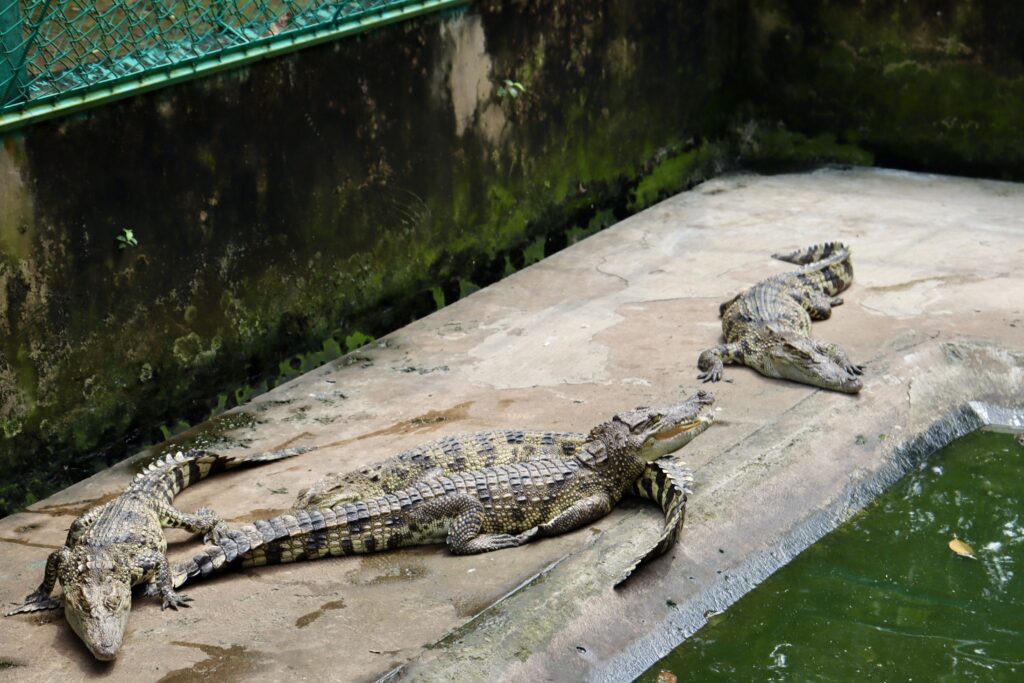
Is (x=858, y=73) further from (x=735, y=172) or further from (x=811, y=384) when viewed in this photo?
(x=811, y=384)

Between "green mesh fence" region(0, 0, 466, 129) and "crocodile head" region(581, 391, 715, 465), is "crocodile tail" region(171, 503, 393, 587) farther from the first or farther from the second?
"green mesh fence" region(0, 0, 466, 129)

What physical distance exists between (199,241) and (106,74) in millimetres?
890

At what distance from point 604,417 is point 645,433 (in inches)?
30.6

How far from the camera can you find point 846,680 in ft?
15.8

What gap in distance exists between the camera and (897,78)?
10.3 m

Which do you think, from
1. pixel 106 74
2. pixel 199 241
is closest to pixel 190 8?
pixel 106 74

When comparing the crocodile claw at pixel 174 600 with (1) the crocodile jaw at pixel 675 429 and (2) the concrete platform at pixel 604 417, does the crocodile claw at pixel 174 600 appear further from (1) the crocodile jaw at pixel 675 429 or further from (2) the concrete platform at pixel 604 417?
(1) the crocodile jaw at pixel 675 429

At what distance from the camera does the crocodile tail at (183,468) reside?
556cm

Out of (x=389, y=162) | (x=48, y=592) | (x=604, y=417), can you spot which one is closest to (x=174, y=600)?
(x=48, y=592)

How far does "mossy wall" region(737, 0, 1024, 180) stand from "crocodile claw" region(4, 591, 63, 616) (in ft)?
23.9

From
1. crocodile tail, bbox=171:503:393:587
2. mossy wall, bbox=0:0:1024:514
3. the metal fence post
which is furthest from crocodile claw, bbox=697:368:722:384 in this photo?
the metal fence post

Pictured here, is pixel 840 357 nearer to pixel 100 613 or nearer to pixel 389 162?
pixel 389 162

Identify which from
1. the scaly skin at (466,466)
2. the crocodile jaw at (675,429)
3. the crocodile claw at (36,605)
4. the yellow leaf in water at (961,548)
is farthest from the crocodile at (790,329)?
the crocodile claw at (36,605)

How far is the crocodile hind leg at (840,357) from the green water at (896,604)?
2.02 feet
